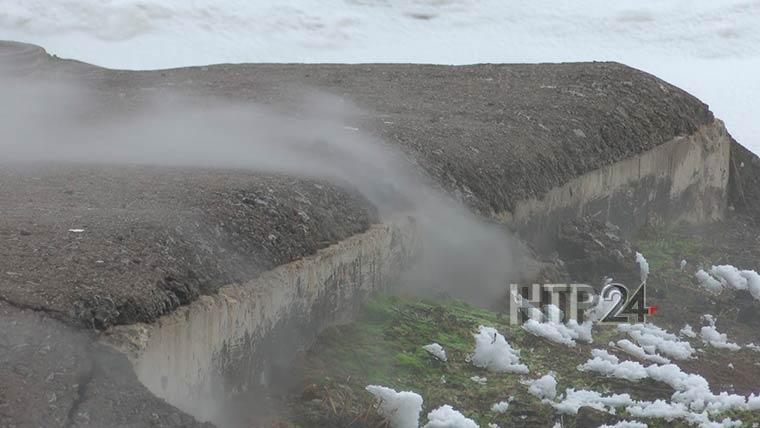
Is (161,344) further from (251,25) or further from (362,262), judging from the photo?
(251,25)

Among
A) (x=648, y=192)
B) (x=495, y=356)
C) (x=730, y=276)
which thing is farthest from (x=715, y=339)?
(x=648, y=192)

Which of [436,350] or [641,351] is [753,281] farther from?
[436,350]

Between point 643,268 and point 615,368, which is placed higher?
point 643,268

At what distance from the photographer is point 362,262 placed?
8.33 m

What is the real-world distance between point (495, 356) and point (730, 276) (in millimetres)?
3739

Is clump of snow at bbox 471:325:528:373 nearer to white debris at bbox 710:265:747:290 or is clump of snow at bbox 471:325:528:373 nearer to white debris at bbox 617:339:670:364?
white debris at bbox 617:339:670:364

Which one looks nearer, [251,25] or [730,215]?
[730,215]

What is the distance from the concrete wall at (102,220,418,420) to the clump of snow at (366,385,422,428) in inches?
26.3

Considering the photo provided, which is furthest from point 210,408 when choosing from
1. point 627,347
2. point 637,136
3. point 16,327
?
point 637,136

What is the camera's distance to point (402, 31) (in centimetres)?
2559

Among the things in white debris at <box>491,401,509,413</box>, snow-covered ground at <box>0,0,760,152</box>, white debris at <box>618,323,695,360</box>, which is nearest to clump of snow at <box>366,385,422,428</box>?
white debris at <box>491,401,509,413</box>

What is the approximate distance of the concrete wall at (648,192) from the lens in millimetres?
10742

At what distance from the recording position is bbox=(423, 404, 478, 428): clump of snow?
7109mm

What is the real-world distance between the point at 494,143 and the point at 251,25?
15.0 metres
